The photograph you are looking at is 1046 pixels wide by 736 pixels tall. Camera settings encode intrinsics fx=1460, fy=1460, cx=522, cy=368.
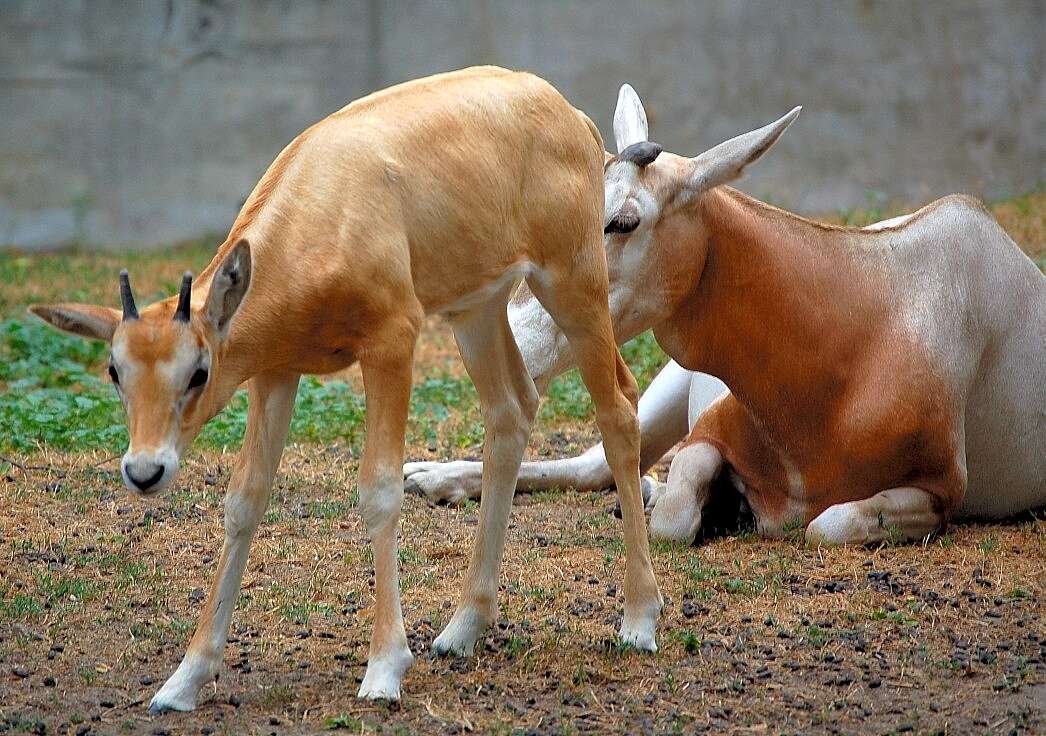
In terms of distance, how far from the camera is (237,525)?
4.16 meters

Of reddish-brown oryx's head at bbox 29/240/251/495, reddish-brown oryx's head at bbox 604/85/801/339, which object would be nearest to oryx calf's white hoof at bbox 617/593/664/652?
reddish-brown oryx's head at bbox 604/85/801/339

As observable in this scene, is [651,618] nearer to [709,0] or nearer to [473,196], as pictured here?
[473,196]

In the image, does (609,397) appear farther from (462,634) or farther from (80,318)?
(80,318)

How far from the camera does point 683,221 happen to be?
5848 mm

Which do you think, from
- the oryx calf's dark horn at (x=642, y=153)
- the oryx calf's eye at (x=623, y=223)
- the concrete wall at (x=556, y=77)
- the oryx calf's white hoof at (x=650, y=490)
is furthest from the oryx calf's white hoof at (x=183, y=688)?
the concrete wall at (x=556, y=77)

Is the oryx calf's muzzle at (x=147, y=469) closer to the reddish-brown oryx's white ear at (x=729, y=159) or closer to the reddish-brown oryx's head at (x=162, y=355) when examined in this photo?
the reddish-brown oryx's head at (x=162, y=355)

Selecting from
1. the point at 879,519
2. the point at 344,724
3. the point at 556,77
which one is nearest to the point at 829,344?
the point at 879,519

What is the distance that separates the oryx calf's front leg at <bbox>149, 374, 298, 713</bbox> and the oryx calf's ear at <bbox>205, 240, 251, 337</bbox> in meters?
0.53

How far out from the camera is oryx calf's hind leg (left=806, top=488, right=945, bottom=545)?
5688mm

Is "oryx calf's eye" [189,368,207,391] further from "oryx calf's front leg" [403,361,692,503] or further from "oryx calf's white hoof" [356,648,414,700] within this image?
"oryx calf's front leg" [403,361,692,503]

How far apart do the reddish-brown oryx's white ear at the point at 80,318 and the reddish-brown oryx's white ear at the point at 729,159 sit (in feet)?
9.04

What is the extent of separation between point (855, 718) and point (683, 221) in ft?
7.82

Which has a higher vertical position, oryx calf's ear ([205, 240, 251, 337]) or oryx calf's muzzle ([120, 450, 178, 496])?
oryx calf's ear ([205, 240, 251, 337])

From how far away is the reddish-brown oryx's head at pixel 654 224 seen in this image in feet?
18.8
